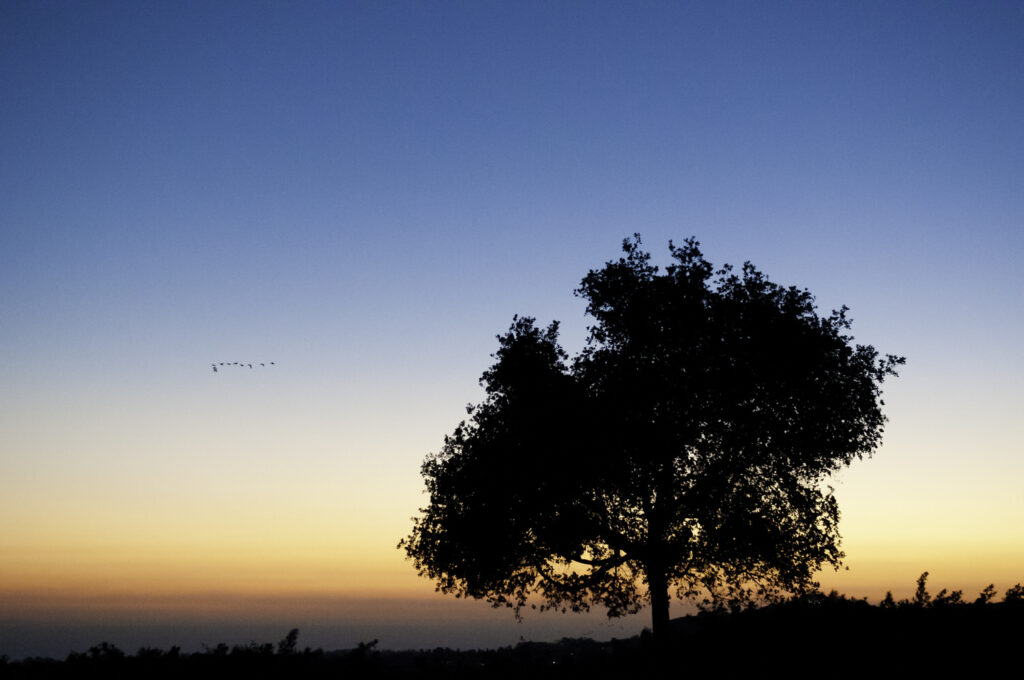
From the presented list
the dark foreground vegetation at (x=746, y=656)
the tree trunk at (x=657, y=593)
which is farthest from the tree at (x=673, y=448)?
the dark foreground vegetation at (x=746, y=656)

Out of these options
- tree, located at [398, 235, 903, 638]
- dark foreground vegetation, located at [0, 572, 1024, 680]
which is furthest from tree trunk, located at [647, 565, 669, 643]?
dark foreground vegetation, located at [0, 572, 1024, 680]

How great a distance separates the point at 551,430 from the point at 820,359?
10971mm

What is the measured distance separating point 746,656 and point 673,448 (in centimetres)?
1736

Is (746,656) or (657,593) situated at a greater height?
(657,593)

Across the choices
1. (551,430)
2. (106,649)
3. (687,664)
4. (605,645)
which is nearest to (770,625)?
(687,664)

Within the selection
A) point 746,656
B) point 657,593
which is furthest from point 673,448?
point 746,656

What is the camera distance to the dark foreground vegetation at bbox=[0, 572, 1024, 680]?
13359mm

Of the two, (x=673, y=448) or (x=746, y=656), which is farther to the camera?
(x=673, y=448)

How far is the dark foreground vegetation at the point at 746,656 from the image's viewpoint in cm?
1336

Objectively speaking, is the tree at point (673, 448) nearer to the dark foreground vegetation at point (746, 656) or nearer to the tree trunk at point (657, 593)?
the tree trunk at point (657, 593)

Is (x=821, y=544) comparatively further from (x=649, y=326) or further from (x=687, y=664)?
(x=687, y=664)

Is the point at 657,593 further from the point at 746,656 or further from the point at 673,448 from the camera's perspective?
the point at 746,656

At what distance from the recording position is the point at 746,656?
1438 centimetres

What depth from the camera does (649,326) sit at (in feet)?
108
